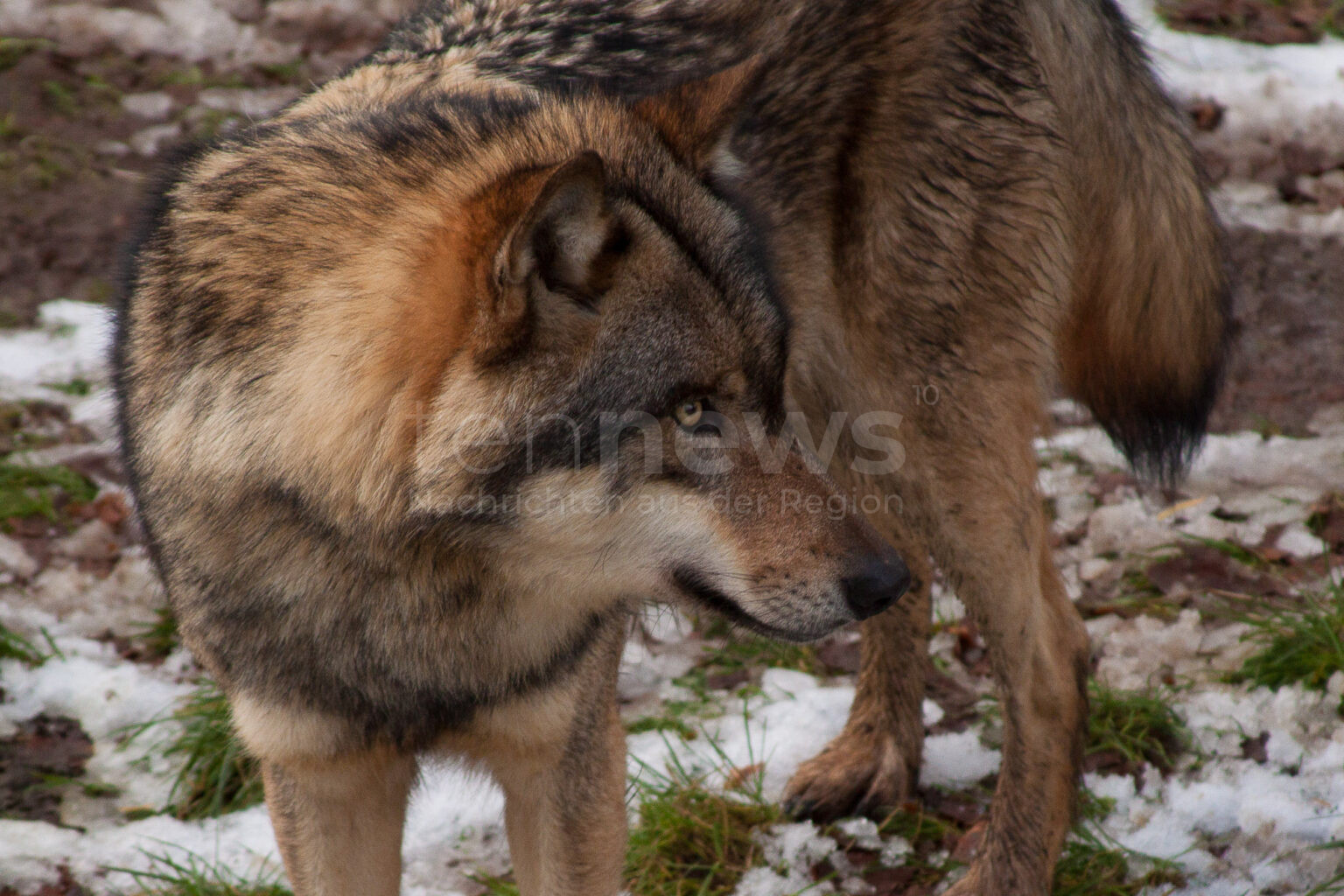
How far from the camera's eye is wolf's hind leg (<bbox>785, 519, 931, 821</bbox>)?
334 cm

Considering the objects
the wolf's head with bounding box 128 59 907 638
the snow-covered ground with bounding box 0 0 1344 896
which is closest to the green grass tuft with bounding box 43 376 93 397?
the snow-covered ground with bounding box 0 0 1344 896

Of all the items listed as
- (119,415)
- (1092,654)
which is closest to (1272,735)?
(1092,654)

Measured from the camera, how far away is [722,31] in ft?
9.36

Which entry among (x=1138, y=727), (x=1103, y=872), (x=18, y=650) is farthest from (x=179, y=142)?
(x=1103, y=872)

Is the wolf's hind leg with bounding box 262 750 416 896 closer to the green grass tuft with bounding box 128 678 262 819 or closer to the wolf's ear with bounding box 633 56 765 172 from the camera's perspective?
the green grass tuft with bounding box 128 678 262 819

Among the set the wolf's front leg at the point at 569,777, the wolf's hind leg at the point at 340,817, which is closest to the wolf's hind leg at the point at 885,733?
the wolf's front leg at the point at 569,777

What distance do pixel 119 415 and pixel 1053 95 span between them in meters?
2.17

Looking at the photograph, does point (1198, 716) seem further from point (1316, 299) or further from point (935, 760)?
point (1316, 299)

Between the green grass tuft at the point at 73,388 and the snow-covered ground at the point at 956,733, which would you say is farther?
the green grass tuft at the point at 73,388

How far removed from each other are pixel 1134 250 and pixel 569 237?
5.59 feet

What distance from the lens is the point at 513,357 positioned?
6.49 feet

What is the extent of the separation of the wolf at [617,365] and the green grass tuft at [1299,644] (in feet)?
2.06

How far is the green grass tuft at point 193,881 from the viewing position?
2936 mm

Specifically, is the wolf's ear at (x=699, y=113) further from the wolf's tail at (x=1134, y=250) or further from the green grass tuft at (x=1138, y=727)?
the green grass tuft at (x=1138, y=727)
